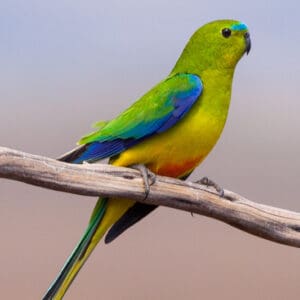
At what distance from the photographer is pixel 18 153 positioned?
5.09 feet

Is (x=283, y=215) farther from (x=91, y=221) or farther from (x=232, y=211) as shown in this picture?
(x=91, y=221)

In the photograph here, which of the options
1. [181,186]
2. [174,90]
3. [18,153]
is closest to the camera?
[18,153]

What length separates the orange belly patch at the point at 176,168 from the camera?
1.88 meters

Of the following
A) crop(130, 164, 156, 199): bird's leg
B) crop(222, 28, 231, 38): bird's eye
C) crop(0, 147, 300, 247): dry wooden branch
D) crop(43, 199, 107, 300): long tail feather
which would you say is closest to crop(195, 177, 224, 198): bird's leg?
crop(0, 147, 300, 247): dry wooden branch

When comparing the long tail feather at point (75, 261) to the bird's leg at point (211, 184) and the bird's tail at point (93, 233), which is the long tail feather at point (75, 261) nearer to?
the bird's tail at point (93, 233)

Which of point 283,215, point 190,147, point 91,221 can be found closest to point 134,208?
point 91,221

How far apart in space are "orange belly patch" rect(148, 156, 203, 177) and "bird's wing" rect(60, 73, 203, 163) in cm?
9

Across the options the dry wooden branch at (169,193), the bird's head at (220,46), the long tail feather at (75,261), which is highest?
the bird's head at (220,46)

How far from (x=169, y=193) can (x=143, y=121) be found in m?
0.23

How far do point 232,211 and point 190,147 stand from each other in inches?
8.0

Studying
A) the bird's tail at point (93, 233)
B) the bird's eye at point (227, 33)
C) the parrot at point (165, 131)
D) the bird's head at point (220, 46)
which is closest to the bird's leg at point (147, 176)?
the parrot at point (165, 131)

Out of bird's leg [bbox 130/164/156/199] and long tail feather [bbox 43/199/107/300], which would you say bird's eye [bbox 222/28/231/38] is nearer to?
bird's leg [bbox 130/164/156/199]

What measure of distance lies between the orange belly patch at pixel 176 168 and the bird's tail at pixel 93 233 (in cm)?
12

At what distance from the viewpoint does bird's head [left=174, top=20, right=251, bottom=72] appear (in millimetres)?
1986
